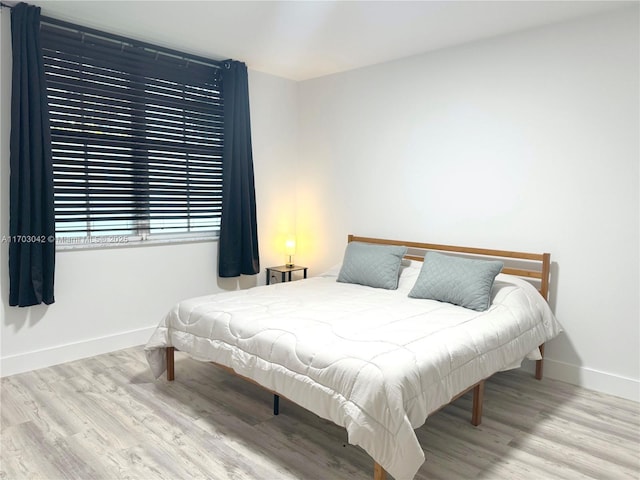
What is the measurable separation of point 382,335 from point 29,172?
258 cm

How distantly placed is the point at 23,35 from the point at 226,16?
1.34m

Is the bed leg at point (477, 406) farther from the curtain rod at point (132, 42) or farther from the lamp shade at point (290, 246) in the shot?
the curtain rod at point (132, 42)

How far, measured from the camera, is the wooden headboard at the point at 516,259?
3.14 meters

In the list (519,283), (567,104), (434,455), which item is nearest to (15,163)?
(434,455)

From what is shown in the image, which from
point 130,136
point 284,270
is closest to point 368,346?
point 284,270

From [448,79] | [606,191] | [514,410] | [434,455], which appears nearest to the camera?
[434,455]

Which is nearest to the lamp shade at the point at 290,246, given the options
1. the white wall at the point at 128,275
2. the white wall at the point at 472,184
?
the white wall at the point at 128,275

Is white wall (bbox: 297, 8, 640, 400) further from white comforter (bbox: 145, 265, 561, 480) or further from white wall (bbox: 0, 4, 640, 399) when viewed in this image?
white comforter (bbox: 145, 265, 561, 480)

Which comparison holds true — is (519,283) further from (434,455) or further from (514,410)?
(434,455)

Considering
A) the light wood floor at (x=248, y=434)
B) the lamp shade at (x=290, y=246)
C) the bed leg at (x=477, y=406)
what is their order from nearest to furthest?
the light wood floor at (x=248, y=434)
the bed leg at (x=477, y=406)
the lamp shade at (x=290, y=246)

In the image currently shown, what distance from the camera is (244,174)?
427cm

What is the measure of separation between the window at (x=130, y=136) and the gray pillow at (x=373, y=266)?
55.6 inches

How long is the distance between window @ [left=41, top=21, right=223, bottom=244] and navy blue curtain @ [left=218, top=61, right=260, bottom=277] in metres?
0.12

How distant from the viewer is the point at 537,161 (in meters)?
3.24
